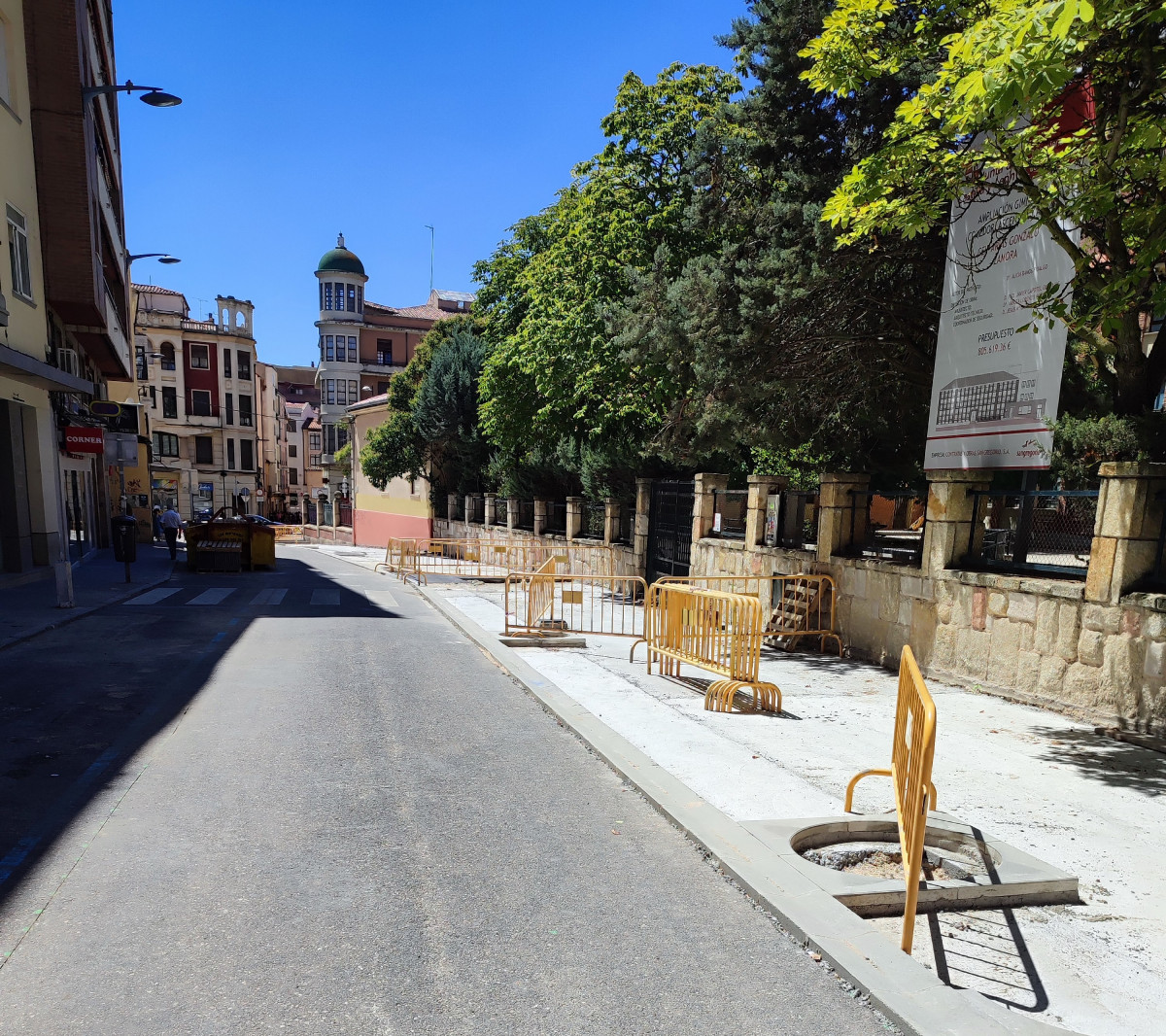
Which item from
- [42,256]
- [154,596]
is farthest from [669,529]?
[42,256]

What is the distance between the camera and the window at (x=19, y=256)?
15.1 m

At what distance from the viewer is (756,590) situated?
39.3ft

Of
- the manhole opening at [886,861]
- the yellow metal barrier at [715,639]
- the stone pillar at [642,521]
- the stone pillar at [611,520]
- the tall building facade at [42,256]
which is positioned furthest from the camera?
the stone pillar at [611,520]

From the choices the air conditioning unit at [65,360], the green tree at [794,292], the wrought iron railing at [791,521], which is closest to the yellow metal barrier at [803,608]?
the wrought iron railing at [791,521]

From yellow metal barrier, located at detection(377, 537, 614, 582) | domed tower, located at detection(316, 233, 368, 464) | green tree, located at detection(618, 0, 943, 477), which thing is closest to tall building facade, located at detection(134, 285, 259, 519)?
domed tower, located at detection(316, 233, 368, 464)

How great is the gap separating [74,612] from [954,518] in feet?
44.0

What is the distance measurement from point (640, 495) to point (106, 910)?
14939 mm

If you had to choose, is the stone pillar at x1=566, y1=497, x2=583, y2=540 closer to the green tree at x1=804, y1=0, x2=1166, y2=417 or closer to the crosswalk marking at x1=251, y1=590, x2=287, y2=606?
the crosswalk marking at x1=251, y1=590, x2=287, y2=606

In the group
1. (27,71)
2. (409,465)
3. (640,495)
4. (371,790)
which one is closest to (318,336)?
(409,465)

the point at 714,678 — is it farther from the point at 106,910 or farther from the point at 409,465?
the point at 409,465

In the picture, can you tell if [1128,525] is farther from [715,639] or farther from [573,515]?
[573,515]

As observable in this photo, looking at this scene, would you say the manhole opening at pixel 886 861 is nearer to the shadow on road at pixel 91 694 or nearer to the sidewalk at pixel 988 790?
the sidewalk at pixel 988 790

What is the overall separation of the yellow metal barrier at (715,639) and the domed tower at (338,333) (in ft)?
187

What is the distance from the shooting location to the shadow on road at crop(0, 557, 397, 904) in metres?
4.64
